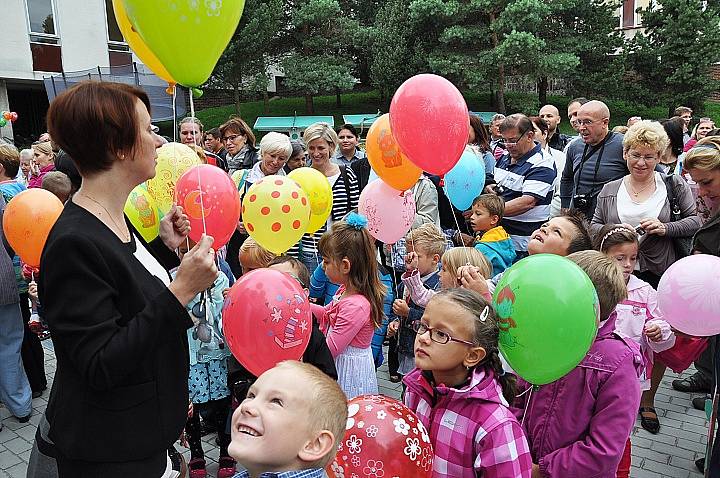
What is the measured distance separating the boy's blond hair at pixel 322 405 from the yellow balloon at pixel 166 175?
208 centimetres

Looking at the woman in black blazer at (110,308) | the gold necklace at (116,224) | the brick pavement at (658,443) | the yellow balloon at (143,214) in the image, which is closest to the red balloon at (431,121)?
the yellow balloon at (143,214)

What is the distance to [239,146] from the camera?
6.59m

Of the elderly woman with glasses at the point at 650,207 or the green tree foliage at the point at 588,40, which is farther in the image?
the green tree foliage at the point at 588,40

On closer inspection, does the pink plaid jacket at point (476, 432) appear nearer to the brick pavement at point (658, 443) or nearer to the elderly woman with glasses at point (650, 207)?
the brick pavement at point (658, 443)

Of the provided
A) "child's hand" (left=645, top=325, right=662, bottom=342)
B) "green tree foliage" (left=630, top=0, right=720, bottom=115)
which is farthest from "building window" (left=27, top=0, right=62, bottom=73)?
"green tree foliage" (left=630, top=0, right=720, bottom=115)

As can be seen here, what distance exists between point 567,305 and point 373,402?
28.9 inches

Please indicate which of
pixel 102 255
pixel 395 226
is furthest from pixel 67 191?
pixel 102 255

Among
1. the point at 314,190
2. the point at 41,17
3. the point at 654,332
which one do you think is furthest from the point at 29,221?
the point at 41,17

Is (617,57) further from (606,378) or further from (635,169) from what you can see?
(606,378)

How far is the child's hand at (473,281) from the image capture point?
2434mm

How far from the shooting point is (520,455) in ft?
5.90

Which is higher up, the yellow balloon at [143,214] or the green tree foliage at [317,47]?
the green tree foliage at [317,47]

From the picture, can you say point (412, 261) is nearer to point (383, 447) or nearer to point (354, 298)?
point (354, 298)

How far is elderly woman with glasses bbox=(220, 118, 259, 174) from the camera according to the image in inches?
256
